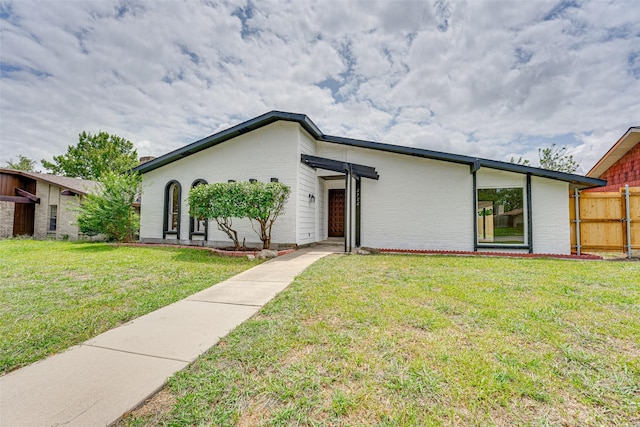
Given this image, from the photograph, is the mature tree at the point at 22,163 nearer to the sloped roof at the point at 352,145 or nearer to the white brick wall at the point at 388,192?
the sloped roof at the point at 352,145

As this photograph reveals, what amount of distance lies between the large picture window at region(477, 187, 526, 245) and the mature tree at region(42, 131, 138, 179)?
3399 cm

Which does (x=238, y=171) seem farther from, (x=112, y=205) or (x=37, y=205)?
(x=37, y=205)

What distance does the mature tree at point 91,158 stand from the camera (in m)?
31.1

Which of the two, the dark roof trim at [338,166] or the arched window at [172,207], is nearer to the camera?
the dark roof trim at [338,166]

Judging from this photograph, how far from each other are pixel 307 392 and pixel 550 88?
15.2 meters

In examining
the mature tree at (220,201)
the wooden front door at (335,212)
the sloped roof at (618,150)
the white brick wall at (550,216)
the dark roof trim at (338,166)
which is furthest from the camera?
the wooden front door at (335,212)

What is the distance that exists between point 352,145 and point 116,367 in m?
9.63

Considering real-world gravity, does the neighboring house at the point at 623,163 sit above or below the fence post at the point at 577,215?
above

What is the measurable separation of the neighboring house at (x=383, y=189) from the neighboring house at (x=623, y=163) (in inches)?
163

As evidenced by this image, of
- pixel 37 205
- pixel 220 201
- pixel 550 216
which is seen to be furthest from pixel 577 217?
pixel 37 205

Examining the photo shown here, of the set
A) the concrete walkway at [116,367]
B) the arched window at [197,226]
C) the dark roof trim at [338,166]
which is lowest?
the concrete walkway at [116,367]

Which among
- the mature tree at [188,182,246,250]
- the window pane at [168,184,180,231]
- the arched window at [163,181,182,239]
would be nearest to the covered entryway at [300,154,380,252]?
the mature tree at [188,182,246,250]

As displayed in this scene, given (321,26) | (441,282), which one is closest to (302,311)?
(441,282)

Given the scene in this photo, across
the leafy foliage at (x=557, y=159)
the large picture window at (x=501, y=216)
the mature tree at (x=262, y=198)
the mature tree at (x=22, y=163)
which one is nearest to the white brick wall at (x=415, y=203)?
the large picture window at (x=501, y=216)
